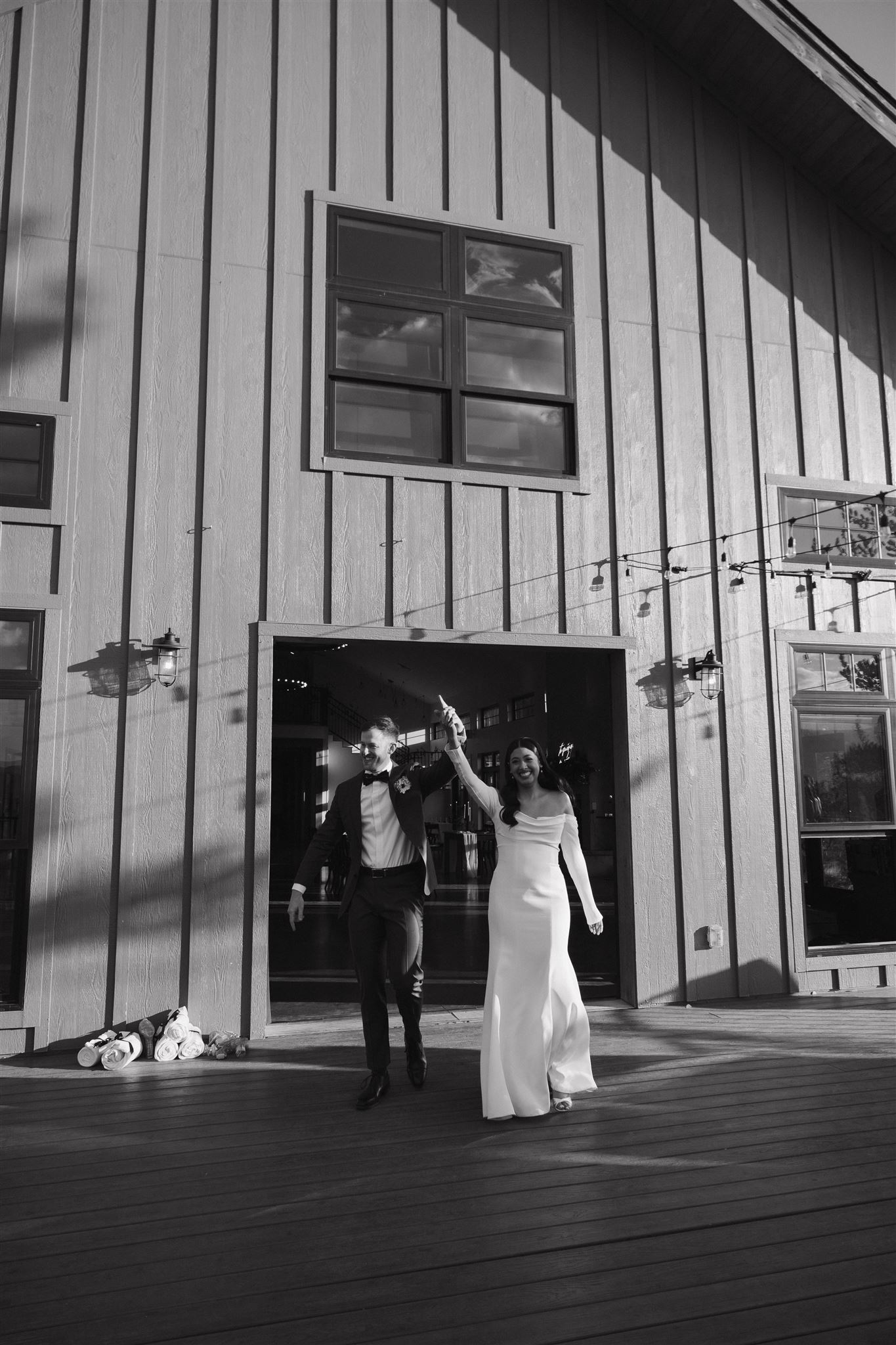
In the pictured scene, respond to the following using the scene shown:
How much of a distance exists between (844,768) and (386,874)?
12.8 ft

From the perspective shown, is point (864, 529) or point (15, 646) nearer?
point (15, 646)

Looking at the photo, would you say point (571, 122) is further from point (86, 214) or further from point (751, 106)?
point (86, 214)

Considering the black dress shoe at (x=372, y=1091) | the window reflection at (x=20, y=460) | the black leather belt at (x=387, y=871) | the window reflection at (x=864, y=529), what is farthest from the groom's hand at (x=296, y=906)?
the window reflection at (x=864, y=529)

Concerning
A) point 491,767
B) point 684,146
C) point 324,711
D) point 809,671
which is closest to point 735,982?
point 809,671

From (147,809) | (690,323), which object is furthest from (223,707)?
(690,323)

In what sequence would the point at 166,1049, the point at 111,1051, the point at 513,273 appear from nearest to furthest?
the point at 111,1051 → the point at 166,1049 → the point at 513,273

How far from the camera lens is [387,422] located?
621 cm

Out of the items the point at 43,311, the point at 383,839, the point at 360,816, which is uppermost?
the point at 43,311

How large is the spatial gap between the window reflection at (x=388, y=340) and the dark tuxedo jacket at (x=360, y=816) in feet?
9.55

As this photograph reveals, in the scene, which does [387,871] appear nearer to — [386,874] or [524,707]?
[386,874]

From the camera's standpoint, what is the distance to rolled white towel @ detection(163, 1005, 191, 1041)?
5.05m

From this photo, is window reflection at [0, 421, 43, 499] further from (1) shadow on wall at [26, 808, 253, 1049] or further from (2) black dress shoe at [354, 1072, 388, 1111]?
(2) black dress shoe at [354, 1072, 388, 1111]

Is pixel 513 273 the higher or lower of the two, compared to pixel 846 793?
higher

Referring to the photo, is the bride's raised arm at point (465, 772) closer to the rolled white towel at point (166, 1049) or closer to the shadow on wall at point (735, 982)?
the rolled white towel at point (166, 1049)
